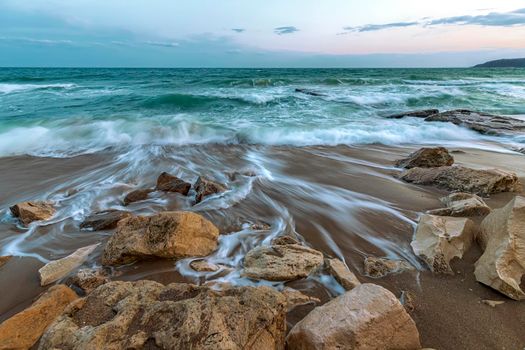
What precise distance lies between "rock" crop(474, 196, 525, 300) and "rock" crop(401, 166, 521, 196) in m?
1.70

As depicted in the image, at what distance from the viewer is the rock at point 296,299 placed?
2455mm

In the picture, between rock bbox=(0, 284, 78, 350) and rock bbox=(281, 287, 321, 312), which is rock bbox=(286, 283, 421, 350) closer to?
rock bbox=(281, 287, 321, 312)

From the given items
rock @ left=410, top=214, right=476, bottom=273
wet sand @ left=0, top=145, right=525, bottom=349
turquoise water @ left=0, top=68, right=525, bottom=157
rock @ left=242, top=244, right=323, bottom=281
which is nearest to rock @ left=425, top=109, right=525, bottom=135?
turquoise water @ left=0, top=68, right=525, bottom=157

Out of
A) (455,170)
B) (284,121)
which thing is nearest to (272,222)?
(455,170)

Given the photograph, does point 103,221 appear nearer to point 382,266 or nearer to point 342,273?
point 342,273

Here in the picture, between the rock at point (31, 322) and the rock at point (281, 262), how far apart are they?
1.34 metres

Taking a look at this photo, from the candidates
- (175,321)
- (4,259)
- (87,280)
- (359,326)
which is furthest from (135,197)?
(359,326)

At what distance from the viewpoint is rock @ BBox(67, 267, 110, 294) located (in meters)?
2.71

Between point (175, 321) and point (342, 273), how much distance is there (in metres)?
1.44

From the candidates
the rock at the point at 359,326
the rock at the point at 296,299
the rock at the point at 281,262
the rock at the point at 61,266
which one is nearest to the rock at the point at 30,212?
the rock at the point at 61,266

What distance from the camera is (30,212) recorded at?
395 centimetres

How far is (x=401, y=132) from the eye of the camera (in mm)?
9258

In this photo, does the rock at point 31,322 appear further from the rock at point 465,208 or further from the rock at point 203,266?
the rock at point 465,208

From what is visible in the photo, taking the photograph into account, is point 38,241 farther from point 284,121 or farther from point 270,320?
point 284,121
